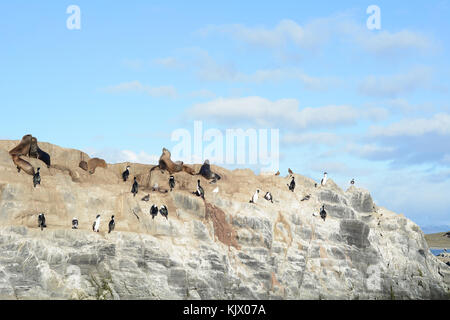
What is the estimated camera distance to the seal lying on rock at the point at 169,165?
209ft

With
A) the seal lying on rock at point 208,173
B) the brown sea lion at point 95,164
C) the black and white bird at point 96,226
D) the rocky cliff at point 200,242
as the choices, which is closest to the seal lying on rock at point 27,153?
the rocky cliff at point 200,242

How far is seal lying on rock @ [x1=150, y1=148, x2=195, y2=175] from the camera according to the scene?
63719 millimetres

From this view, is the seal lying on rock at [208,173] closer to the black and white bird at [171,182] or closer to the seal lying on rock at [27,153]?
the black and white bird at [171,182]

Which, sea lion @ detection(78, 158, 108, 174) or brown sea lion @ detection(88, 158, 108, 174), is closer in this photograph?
sea lion @ detection(78, 158, 108, 174)

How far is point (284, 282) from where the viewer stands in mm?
58562

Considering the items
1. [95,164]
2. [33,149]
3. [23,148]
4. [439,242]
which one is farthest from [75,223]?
[439,242]

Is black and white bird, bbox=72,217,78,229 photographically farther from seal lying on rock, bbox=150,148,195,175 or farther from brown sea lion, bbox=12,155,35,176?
seal lying on rock, bbox=150,148,195,175

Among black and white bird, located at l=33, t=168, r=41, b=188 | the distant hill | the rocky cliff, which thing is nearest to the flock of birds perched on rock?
black and white bird, located at l=33, t=168, r=41, b=188

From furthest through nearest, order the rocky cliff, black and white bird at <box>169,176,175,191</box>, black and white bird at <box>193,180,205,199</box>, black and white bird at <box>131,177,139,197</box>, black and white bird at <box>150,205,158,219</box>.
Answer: black and white bird at <box>169,176,175,191</box>
black and white bird at <box>193,180,205,199</box>
black and white bird at <box>131,177,139,197</box>
black and white bird at <box>150,205,158,219</box>
the rocky cliff

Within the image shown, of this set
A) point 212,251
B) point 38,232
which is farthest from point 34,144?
point 212,251

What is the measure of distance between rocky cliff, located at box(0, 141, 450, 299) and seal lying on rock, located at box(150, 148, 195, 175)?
3.65 feet

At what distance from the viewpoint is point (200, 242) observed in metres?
56.3

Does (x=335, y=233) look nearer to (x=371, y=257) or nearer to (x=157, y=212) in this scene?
(x=371, y=257)
